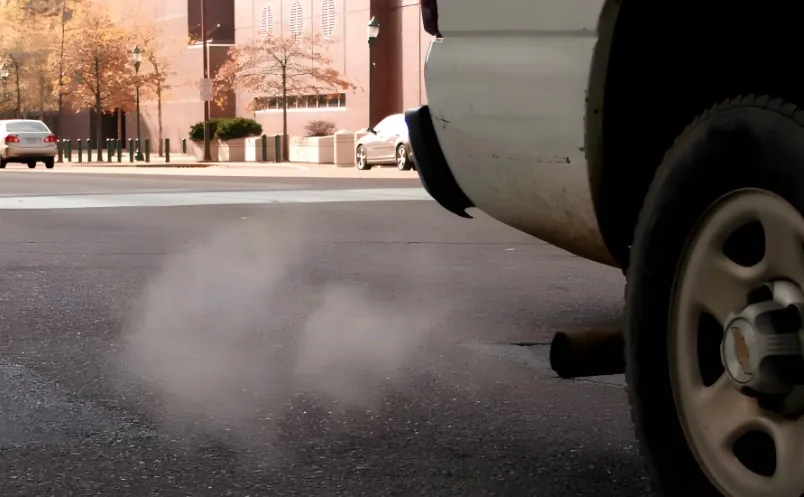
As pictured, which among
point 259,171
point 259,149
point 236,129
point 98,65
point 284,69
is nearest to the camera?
point 259,171

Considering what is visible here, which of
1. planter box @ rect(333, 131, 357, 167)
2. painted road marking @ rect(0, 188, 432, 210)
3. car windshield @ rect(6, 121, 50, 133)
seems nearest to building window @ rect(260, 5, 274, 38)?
planter box @ rect(333, 131, 357, 167)

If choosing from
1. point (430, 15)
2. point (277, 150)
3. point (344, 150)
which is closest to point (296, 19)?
point (277, 150)

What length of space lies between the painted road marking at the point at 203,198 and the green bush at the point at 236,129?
2890 centimetres

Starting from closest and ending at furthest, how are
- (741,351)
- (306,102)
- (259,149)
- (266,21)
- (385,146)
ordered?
(741,351) < (385,146) < (259,149) < (306,102) < (266,21)

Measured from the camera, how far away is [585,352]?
3.52 meters

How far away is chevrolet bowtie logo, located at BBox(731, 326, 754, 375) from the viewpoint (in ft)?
8.25

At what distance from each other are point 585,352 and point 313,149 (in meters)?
42.1

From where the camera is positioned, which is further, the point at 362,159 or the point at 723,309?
the point at 362,159

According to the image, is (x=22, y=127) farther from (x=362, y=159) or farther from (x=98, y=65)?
(x=98, y=65)

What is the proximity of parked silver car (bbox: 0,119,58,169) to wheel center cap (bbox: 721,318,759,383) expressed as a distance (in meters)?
38.8

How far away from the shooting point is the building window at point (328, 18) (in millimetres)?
49344

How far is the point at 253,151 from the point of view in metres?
48.6

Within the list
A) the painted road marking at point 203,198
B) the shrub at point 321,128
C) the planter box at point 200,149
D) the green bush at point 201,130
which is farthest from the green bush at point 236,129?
the painted road marking at point 203,198

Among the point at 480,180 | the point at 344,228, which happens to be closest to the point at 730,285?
the point at 480,180
